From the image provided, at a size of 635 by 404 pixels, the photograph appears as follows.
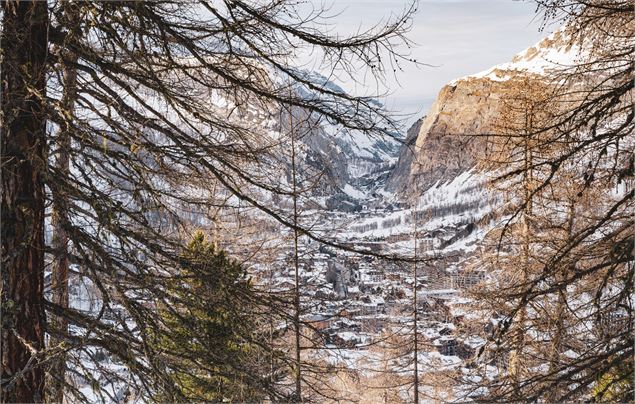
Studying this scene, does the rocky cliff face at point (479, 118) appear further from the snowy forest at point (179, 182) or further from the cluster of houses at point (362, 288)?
the cluster of houses at point (362, 288)

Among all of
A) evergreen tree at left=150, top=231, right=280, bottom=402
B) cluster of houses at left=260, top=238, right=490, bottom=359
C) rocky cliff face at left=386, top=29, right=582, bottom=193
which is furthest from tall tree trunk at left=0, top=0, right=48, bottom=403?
rocky cliff face at left=386, top=29, right=582, bottom=193

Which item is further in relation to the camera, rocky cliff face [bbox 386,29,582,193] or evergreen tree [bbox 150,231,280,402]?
rocky cliff face [bbox 386,29,582,193]

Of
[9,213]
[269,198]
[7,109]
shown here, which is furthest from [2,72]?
[269,198]

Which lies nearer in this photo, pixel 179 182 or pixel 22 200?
pixel 22 200

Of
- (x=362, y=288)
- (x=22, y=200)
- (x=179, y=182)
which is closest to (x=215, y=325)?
(x=179, y=182)

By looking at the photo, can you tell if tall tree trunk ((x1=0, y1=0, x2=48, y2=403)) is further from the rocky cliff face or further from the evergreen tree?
the rocky cliff face

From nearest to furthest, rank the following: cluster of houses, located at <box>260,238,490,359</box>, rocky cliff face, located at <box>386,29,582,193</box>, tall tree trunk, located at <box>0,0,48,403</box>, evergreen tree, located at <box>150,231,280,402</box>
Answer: tall tree trunk, located at <box>0,0,48,403</box>, evergreen tree, located at <box>150,231,280,402</box>, cluster of houses, located at <box>260,238,490,359</box>, rocky cliff face, located at <box>386,29,582,193</box>

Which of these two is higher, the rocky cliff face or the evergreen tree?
the rocky cliff face

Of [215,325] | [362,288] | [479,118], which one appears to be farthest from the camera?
[362,288]

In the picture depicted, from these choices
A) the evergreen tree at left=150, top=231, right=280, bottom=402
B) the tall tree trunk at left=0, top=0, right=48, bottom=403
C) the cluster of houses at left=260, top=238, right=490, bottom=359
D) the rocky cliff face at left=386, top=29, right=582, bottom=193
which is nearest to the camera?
the tall tree trunk at left=0, top=0, right=48, bottom=403

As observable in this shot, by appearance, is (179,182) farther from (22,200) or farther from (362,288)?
(362,288)
